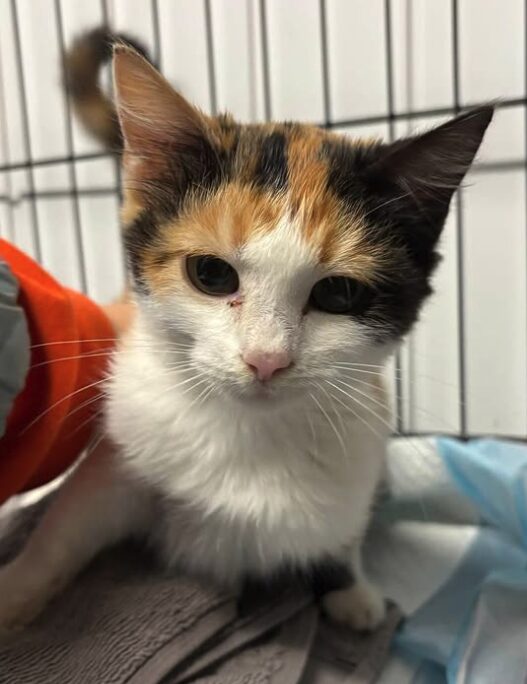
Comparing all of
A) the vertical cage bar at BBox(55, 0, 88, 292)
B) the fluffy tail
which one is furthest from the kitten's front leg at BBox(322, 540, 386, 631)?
the vertical cage bar at BBox(55, 0, 88, 292)

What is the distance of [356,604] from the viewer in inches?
31.0

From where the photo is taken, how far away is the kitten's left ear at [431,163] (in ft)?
1.97

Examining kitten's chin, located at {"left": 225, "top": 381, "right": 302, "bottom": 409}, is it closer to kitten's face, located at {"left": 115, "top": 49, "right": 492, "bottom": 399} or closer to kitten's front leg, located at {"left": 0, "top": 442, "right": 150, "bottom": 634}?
kitten's face, located at {"left": 115, "top": 49, "right": 492, "bottom": 399}

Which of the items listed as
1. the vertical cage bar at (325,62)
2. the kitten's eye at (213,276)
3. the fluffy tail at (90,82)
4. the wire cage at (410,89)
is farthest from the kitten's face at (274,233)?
the vertical cage bar at (325,62)

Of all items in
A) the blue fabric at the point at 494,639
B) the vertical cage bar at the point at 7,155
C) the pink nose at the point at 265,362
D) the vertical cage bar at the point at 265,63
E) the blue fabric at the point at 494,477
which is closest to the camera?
the pink nose at the point at 265,362

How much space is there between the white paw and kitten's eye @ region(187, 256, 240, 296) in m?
0.41

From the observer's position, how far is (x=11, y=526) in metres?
0.83

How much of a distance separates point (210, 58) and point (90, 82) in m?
0.40

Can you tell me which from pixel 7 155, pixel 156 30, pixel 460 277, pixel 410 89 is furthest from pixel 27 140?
pixel 460 277

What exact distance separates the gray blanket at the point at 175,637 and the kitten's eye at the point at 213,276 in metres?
0.35

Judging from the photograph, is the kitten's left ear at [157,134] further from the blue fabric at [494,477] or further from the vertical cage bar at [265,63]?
the vertical cage bar at [265,63]

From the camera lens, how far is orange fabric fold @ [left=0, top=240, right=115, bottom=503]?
28.0 inches

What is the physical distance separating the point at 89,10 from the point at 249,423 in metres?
1.12

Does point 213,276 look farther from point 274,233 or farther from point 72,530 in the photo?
point 72,530
